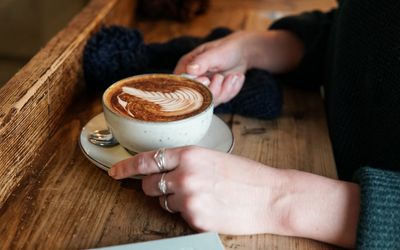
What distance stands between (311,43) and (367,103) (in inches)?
11.0

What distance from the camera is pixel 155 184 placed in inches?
25.2

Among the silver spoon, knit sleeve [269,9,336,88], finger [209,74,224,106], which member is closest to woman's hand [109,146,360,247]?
the silver spoon

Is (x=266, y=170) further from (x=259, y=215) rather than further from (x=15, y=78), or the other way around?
(x=15, y=78)

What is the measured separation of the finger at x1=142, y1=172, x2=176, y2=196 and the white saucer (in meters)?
0.08

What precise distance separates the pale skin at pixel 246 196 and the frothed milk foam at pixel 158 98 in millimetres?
75

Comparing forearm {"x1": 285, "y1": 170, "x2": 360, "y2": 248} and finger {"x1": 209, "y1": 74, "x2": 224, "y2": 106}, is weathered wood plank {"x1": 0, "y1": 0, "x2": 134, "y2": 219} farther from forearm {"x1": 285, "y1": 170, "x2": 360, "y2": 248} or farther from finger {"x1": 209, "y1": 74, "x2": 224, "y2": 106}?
forearm {"x1": 285, "y1": 170, "x2": 360, "y2": 248}

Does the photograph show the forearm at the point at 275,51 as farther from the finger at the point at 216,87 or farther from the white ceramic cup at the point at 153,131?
the white ceramic cup at the point at 153,131

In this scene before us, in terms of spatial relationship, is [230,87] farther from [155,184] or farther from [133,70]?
[155,184]

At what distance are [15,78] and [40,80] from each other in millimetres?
33

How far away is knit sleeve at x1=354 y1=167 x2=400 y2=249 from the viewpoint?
23.2 inches

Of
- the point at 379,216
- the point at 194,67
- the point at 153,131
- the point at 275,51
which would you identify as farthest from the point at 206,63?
the point at 379,216

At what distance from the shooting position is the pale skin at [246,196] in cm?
62

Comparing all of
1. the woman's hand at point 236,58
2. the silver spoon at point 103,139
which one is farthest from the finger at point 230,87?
the silver spoon at point 103,139

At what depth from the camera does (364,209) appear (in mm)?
600
